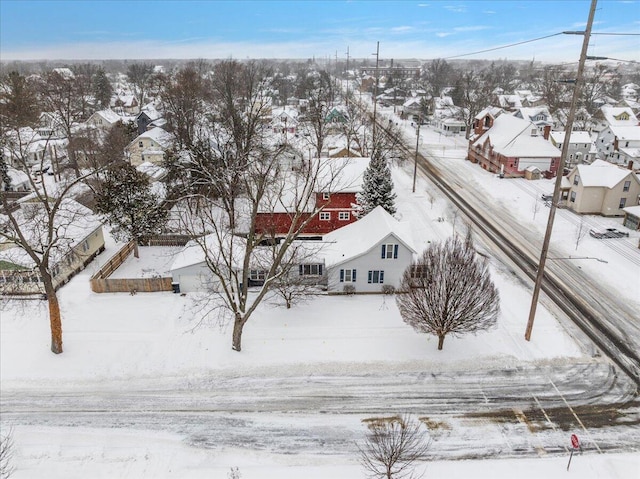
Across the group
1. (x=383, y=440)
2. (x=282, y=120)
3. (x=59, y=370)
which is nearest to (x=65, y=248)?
(x=59, y=370)

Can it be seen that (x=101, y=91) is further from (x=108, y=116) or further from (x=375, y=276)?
(x=375, y=276)

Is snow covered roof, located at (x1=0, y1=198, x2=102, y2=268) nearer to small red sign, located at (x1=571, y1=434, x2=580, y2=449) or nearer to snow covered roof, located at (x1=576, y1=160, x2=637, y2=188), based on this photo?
small red sign, located at (x1=571, y1=434, x2=580, y2=449)

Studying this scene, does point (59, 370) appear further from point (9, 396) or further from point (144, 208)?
point (144, 208)

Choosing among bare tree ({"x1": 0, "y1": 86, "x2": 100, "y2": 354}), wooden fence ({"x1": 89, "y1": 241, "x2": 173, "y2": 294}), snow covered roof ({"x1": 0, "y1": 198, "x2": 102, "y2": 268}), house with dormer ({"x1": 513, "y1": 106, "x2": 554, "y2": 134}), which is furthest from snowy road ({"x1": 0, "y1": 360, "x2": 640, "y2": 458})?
house with dormer ({"x1": 513, "y1": 106, "x2": 554, "y2": 134})

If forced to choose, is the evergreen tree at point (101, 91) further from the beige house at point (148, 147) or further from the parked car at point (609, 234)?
the parked car at point (609, 234)

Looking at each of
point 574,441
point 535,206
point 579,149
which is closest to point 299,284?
point 574,441

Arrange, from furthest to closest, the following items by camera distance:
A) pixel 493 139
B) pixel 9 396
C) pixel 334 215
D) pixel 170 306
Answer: pixel 493 139, pixel 334 215, pixel 170 306, pixel 9 396
